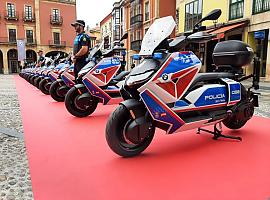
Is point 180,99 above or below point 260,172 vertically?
above

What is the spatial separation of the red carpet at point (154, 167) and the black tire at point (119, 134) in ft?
0.26

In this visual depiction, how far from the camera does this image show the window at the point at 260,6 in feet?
39.4

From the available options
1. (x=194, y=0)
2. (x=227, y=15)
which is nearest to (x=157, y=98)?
(x=227, y=15)

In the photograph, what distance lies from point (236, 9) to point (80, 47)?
38.4ft

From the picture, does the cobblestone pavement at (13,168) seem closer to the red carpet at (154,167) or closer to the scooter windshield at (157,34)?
the red carpet at (154,167)

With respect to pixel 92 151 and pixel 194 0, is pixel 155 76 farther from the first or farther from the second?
pixel 194 0

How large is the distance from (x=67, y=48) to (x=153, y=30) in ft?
125

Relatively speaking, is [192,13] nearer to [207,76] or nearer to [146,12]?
[146,12]

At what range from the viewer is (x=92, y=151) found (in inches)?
98.7

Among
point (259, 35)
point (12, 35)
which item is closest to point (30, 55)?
point (12, 35)

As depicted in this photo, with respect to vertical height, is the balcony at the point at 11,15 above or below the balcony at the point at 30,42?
above

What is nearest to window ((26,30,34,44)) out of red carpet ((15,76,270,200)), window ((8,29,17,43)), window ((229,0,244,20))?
window ((8,29,17,43))

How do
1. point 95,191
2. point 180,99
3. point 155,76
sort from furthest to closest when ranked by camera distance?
point 180,99, point 155,76, point 95,191

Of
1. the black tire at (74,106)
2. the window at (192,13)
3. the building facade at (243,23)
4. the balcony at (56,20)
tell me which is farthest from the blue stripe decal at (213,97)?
the balcony at (56,20)
